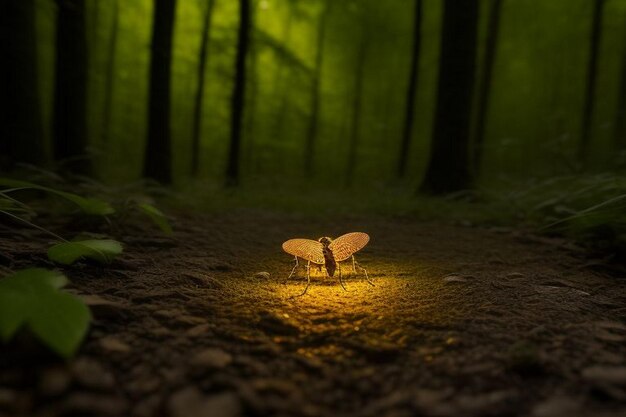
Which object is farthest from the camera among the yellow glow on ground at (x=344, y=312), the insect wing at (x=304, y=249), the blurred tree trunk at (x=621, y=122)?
the blurred tree trunk at (x=621, y=122)

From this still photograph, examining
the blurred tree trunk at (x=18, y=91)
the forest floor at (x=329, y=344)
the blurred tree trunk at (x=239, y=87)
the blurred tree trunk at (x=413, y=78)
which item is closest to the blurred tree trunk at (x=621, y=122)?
the blurred tree trunk at (x=413, y=78)

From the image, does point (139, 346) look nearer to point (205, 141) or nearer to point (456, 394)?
point (456, 394)

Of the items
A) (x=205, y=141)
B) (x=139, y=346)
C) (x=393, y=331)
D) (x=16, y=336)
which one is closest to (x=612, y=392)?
(x=393, y=331)

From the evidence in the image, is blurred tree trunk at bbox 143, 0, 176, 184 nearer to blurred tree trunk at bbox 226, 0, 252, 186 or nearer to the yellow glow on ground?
blurred tree trunk at bbox 226, 0, 252, 186

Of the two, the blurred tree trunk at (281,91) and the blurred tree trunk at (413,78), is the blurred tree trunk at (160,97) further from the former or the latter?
the blurred tree trunk at (281,91)

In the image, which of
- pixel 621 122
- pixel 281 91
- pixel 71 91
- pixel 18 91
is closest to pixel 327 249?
pixel 18 91

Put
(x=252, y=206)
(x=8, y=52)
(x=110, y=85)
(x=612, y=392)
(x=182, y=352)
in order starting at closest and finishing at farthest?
(x=612, y=392)
(x=182, y=352)
(x=8, y=52)
(x=252, y=206)
(x=110, y=85)
